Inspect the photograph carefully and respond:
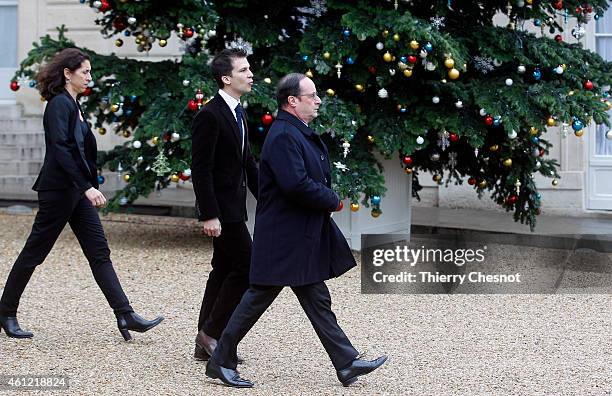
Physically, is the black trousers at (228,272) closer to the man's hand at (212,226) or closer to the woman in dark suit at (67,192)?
the man's hand at (212,226)

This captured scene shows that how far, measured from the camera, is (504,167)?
1066 cm

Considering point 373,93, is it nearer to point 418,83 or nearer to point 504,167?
point 418,83

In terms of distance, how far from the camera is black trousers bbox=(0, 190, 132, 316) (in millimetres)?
6711

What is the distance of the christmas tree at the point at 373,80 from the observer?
9516 millimetres

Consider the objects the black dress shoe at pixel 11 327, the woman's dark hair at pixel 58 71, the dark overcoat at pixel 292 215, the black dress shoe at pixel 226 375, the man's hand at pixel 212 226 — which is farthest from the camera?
the black dress shoe at pixel 11 327

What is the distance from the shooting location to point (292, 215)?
571cm

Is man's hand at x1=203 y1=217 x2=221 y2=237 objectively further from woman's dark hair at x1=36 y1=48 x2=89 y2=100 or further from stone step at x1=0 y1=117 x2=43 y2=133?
stone step at x1=0 y1=117 x2=43 y2=133

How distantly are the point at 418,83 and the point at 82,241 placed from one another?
427cm

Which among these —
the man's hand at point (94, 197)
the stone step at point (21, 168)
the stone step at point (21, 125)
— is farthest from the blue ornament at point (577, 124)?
the stone step at point (21, 125)

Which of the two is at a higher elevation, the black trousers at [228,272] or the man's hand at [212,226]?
the man's hand at [212,226]

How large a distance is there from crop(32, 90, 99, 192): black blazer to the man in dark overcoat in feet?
→ 4.39

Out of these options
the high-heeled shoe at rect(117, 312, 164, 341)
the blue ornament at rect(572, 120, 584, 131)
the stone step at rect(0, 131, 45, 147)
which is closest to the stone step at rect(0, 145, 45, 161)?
the stone step at rect(0, 131, 45, 147)

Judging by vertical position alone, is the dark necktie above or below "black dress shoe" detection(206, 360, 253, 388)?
above

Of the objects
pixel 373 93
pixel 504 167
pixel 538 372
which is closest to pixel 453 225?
pixel 504 167
